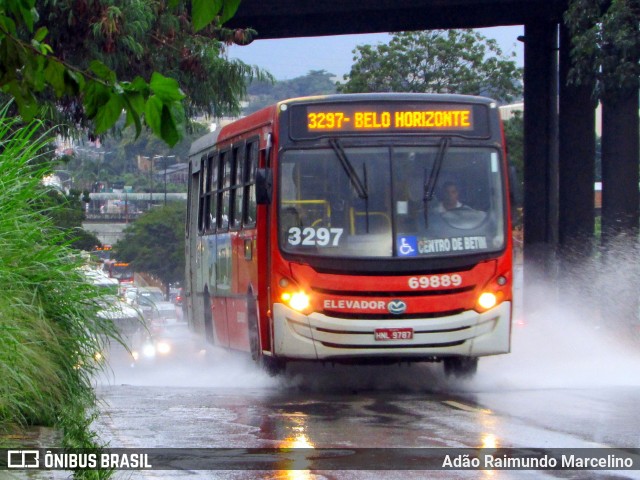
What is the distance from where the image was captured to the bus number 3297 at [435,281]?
13.1 m

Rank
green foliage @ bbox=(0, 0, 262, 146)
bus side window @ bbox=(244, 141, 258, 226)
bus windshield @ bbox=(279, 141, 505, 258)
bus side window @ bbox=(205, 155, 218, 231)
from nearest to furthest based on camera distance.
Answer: green foliage @ bbox=(0, 0, 262, 146) < bus windshield @ bbox=(279, 141, 505, 258) < bus side window @ bbox=(244, 141, 258, 226) < bus side window @ bbox=(205, 155, 218, 231)

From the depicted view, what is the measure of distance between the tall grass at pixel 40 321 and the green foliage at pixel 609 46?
15276 millimetres

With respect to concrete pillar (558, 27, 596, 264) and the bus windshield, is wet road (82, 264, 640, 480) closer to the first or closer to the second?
the bus windshield

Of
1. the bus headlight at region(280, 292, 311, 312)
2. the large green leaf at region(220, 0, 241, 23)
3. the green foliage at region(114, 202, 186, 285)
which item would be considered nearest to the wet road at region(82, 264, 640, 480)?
the bus headlight at region(280, 292, 311, 312)

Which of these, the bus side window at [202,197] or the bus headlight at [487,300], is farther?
the bus side window at [202,197]

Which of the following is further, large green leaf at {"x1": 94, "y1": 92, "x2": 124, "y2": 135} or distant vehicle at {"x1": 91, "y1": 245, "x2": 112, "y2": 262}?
distant vehicle at {"x1": 91, "y1": 245, "x2": 112, "y2": 262}

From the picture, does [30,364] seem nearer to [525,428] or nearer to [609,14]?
[525,428]

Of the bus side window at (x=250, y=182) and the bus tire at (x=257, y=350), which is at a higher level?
the bus side window at (x=250, y=182)

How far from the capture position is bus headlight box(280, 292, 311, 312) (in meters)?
13.1

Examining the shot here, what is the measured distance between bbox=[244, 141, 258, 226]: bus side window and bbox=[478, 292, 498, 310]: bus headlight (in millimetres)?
2746

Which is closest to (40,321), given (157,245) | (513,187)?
(513,187)

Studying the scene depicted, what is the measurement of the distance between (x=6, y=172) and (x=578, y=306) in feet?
63.0

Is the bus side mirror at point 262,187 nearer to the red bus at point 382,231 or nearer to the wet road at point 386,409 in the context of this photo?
the red bus at point 382,231

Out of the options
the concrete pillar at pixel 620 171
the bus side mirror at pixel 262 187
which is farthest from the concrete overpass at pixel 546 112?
the bus side mirror at pixel 262 187
